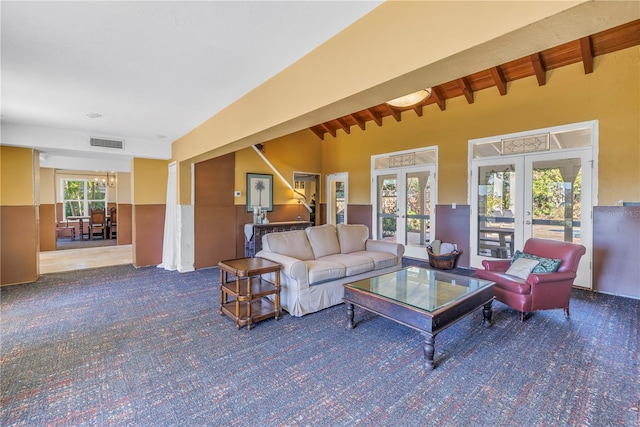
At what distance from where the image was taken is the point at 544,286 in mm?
3021

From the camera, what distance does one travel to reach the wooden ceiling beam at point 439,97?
5.30m

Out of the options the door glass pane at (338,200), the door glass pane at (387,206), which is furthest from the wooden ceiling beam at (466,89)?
the door glass pane at (338,200)

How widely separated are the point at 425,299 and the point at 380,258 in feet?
4.64

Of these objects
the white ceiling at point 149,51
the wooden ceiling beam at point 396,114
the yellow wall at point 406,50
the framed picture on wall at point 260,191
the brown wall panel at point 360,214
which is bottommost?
the brown wall panel at point 360,214

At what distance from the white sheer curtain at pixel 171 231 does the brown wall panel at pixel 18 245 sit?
6.37 ft

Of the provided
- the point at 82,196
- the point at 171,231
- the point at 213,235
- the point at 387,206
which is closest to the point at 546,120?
the point at 387,206

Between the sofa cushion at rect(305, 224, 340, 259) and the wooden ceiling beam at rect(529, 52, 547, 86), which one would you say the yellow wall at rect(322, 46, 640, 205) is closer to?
the wooden ceiling beam at rect(529, 52, 547, 86)

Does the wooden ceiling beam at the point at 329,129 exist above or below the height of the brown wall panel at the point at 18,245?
above

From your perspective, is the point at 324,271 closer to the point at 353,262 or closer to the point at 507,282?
the point at 353,262

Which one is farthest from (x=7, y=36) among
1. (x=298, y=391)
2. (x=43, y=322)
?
(x=298, y=391)

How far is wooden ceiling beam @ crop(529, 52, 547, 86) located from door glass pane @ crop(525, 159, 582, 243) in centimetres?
125

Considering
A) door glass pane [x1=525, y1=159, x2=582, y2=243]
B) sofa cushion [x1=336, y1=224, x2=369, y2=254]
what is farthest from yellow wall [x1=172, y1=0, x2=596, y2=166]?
door glass pane [x1=525, y1=159, x2=582, y2=243]

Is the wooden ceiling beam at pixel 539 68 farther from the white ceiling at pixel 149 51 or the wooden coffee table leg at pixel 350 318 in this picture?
the wooden coffee table leg at pixel 350 318

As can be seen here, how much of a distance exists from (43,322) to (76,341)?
86 cm
